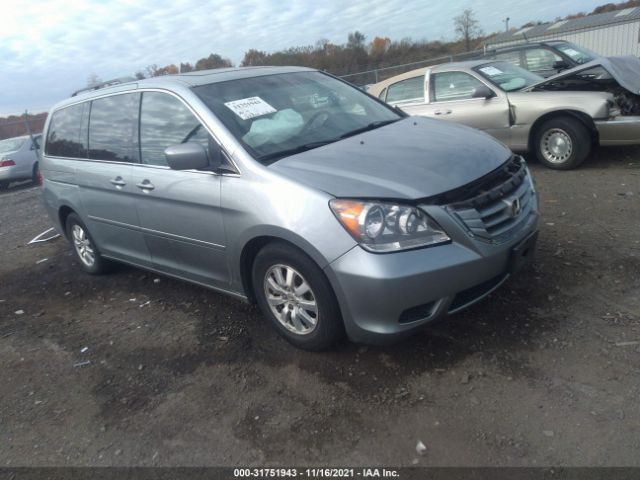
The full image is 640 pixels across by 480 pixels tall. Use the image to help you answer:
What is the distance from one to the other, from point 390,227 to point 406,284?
32 centimetres

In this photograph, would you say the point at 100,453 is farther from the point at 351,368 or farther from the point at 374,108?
the point at 374,108

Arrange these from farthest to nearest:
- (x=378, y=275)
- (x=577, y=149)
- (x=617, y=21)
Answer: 1. (x=617, y=21)
2. (x=577, y=149)
3. (x=378, y=275)

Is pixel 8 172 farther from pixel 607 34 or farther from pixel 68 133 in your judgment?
pixel 607 34

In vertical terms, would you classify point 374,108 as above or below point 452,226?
above

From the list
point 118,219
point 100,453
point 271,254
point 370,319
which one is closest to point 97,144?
point 118,219

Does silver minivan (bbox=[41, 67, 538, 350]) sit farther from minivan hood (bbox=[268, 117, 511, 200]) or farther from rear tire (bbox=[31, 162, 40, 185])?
rear tire (bbox=[31, 162, 40, 185])

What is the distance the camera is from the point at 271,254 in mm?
3217

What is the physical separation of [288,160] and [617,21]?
43.3 metres

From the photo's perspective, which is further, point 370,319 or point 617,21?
point 617,21

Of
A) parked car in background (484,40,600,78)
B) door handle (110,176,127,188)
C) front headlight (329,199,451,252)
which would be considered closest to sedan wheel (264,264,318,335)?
front headlight (329,199,451,252)

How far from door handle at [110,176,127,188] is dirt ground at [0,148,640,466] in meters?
1.10

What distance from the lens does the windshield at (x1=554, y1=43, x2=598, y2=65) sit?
9.55 metres

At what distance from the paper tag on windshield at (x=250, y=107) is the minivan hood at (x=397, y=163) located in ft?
1.76

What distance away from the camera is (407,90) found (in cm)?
835
